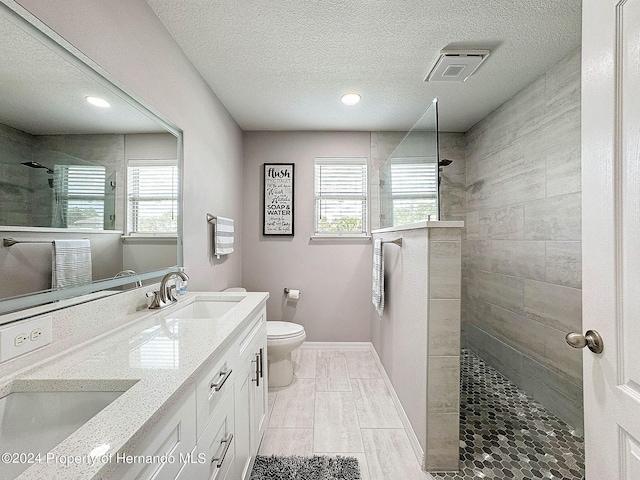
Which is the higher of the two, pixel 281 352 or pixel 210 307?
pixel 210 307

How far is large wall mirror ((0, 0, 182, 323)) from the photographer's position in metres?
0.86

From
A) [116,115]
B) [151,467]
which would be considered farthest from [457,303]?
[116,115]

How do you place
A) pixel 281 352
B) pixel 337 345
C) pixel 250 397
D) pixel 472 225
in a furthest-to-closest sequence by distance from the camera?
pixel 337 345
pixel 472 225
pixel 281 352
pixel 250 397

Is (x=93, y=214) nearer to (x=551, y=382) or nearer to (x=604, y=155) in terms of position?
(x=604, y=155)

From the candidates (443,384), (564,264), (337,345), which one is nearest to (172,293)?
(443,384)

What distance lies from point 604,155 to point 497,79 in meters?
1.94

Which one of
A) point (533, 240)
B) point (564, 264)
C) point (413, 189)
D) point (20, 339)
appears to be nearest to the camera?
point (20, 339)

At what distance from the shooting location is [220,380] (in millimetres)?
1050

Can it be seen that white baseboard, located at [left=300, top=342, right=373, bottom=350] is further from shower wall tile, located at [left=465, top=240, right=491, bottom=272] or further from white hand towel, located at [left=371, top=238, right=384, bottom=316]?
shower wall tile, located at [left=465, top=240, right=491, bottom=272]

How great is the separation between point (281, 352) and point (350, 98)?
2179 millimetres

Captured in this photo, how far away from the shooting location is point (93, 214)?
1.20m

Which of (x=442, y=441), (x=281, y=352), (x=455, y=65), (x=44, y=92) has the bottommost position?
(x=442, y=441)

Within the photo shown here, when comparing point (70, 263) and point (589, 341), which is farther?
point (70, 263)

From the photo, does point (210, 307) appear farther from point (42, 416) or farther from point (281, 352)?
point (42, 416)
